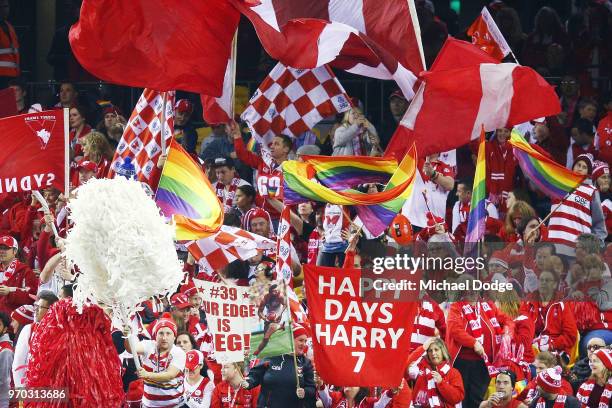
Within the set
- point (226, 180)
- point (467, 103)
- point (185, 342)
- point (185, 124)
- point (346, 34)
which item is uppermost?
point (346, 34)

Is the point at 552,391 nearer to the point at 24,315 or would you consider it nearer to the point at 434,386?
the point at 434,386

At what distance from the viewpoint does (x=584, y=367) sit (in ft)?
45.0

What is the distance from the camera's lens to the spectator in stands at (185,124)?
17859 mm

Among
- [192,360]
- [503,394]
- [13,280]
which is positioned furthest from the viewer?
[13,280]

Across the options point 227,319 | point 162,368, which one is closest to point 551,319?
point 227,319

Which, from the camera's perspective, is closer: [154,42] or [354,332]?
[354,332]

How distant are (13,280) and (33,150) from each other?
256 centimetres

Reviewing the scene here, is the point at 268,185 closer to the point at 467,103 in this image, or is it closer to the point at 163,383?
the point at 467,103

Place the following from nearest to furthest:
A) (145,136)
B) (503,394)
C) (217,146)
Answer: (503,394) < (145,136) < (217,146)

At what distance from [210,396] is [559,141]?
17.4 ft

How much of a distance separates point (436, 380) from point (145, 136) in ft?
13.4

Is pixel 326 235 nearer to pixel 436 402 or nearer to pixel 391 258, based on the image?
pixel 391 258

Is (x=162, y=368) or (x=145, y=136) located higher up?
(x=145, y=136)

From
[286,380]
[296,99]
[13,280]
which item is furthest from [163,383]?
[296,99]
